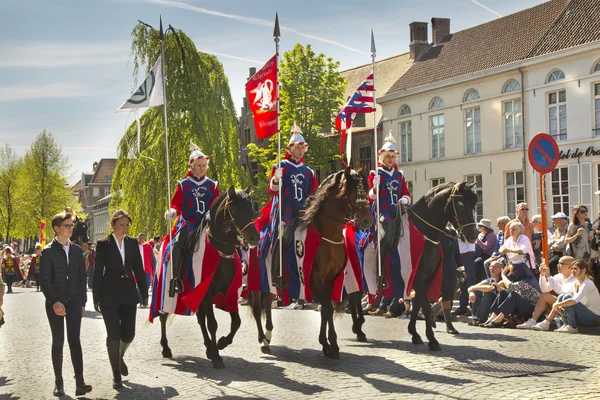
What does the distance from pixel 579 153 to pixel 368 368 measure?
25.2 metres

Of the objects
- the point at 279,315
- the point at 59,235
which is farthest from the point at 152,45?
the point at 59,235

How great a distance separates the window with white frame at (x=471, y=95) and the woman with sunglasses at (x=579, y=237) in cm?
2454

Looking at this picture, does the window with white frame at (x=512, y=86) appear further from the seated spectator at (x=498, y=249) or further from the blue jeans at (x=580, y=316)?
the blue jeans at (x=580, y=316)

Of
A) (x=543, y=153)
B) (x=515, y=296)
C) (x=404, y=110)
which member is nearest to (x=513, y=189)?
(x=404, y=110)

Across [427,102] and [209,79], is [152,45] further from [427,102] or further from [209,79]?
[427,102]

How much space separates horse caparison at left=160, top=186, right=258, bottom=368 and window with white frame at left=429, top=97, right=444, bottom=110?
3173 cm

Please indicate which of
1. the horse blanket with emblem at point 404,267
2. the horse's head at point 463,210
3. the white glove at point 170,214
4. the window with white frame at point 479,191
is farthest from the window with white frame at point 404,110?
the white glove at point 170,214

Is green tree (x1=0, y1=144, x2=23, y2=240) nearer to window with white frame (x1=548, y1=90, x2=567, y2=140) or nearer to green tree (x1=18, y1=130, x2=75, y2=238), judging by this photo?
green tree (x1=18, y1=130, x2=75, y2=238)

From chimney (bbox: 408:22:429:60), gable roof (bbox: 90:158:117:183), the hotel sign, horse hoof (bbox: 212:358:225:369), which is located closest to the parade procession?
horse hoof (bbox: 212:358:225:369)

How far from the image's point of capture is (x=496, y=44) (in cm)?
3938

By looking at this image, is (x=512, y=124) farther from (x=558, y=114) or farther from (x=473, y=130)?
(x=558, y=114)

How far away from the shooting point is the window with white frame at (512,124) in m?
36.0

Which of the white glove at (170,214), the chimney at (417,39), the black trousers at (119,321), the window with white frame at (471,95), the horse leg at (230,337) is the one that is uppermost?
the chimney at (417,39)

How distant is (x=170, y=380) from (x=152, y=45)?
25361 millimetres
